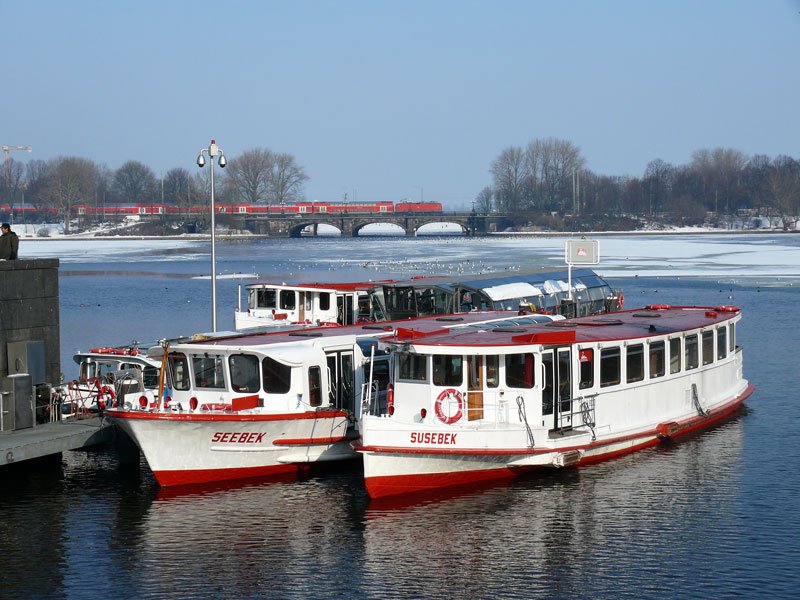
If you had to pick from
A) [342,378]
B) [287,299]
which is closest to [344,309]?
[287,299]

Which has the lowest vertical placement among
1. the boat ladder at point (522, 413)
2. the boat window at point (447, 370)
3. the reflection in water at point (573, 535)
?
the reflection in water at point (573, 535)

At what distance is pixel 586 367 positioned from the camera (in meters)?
29.3

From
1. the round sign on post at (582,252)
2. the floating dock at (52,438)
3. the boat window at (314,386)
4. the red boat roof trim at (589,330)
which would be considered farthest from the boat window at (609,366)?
the round sign on post at (582,252)

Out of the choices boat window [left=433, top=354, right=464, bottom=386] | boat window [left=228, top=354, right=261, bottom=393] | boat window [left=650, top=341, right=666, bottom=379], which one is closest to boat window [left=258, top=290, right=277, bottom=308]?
boat window [left=228, top=354, right=261, bottom=393]

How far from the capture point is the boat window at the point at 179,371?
95.1 ft

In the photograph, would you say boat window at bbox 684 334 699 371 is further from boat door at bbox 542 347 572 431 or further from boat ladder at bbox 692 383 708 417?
boat door at bbox 542 347 572 431

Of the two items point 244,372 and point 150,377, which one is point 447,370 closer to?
point 244,372

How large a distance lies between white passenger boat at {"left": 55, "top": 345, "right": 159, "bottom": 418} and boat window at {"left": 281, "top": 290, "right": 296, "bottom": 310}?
551 inches

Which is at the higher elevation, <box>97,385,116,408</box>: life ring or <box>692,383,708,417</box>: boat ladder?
<box>97,385,116,408</box>: life ring

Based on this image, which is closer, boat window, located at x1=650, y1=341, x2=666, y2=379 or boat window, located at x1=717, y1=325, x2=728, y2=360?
boat window, located at x1=650, y1=341, x2=666, y2=379

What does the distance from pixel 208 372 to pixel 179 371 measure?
847mm

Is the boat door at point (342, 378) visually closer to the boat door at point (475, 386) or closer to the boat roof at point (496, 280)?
the boat door at point (475, 386)

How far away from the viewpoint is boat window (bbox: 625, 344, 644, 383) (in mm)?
30844

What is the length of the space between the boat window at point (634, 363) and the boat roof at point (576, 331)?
34cm
